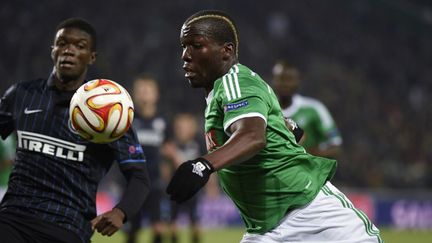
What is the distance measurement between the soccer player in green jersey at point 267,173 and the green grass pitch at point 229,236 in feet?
27.4

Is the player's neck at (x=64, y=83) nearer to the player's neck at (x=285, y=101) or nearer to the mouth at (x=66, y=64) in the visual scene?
the mouth at (x=66, y=64)

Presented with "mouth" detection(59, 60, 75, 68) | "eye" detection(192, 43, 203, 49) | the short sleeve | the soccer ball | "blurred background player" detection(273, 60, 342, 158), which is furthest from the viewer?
"blurred background player" detection(273, 60, 342, 158)

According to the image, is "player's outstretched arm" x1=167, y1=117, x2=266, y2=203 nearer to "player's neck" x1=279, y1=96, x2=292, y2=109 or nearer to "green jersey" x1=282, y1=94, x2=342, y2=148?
"player's neck" x1=279, y1=96, x2=292, y2=109

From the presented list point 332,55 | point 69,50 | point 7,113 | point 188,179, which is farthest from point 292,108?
A: point 332,55

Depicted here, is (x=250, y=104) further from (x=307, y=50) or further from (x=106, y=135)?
(x=307, y=50)

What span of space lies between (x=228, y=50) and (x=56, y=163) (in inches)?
51.9

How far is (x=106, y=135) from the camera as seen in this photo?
4.07 m

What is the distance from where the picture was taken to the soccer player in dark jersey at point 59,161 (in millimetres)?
4203

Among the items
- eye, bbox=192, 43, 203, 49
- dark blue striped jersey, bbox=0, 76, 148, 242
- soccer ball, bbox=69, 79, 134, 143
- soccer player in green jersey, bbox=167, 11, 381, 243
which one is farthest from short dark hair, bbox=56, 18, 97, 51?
eye, bbox=192, 43, 203, 49

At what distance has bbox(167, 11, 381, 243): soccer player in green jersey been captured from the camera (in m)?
3.58

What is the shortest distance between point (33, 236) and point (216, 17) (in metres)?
1.62

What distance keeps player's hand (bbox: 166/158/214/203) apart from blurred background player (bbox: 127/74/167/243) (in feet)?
22.3

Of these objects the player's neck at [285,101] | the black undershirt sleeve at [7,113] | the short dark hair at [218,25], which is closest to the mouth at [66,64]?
the black undershirt sleeve at [7,113]

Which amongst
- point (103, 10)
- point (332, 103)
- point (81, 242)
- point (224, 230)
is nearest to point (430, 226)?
point (332, 103)
